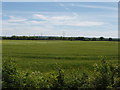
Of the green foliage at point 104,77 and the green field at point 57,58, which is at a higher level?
the green foliage at point 104,77

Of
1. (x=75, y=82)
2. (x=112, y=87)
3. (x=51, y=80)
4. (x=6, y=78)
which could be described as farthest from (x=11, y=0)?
(x=112, y=87)

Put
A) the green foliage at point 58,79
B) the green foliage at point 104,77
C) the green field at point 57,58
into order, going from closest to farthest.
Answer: the green foliage at point 58,79
the green foliage at point 104,77
the green field at point 57,58

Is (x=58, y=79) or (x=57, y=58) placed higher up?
(x=58, y=79)

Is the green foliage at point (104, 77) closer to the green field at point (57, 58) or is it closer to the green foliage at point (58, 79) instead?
the green foliage at point (58, 79)

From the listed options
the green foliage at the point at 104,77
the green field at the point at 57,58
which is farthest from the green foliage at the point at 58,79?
the green field at the point at 57,58

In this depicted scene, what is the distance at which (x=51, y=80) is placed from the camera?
381 centimetres

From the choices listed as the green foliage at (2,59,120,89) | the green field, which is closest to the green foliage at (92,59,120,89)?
the green foliage at (2,59,120,89)

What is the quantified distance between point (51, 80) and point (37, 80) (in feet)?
0.99

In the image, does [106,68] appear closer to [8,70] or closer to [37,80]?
[37,80]

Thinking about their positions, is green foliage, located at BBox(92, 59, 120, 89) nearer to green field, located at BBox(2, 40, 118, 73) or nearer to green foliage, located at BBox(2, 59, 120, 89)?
green foliage, located at BBox(2, 59, 120, 89)

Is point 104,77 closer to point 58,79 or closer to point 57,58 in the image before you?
point 58,79

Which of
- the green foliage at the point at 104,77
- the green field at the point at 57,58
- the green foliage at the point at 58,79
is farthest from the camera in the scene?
the green field at the point at 57,58

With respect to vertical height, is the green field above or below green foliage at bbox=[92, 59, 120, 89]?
below

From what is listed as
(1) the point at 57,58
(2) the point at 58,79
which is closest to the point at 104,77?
(2) the point at 58,79
